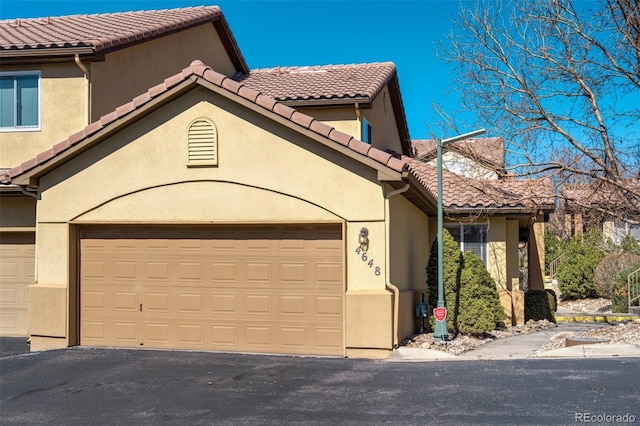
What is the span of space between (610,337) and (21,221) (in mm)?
12397

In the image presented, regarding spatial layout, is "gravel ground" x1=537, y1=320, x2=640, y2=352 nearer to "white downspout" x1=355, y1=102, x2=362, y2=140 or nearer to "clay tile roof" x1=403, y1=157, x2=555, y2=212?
"clay tile roof" x1=403, y1=157, x2=555, y2=212

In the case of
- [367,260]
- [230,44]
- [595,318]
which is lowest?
[595,318]

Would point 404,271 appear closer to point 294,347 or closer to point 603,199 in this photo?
point 294,347

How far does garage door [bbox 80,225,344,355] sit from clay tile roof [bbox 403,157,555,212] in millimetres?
5673

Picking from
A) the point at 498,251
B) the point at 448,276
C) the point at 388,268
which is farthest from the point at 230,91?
the point at 498,251

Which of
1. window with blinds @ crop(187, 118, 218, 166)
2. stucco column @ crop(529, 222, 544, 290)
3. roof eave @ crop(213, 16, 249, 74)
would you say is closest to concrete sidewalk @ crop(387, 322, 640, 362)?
window with blinds @ crop(187, 118, 218, 166)

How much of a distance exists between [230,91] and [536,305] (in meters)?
12.1

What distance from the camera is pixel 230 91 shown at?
1229cm

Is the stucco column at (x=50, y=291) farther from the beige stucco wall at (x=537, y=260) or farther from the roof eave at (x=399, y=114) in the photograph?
the beige stucco wall at (x=537, y=260)

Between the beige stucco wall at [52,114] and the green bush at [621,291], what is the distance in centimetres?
1910

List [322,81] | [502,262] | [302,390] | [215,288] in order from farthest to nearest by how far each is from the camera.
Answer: [502,262] < [322,81] < [215,288] < [302,390]

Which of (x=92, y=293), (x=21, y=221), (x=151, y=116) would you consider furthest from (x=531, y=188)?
(x=21, y=221)

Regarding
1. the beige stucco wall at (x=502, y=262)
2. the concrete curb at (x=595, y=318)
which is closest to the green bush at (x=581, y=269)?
the concrete curb at (x=595, y=318)

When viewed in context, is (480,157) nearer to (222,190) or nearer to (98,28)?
(222,190)
